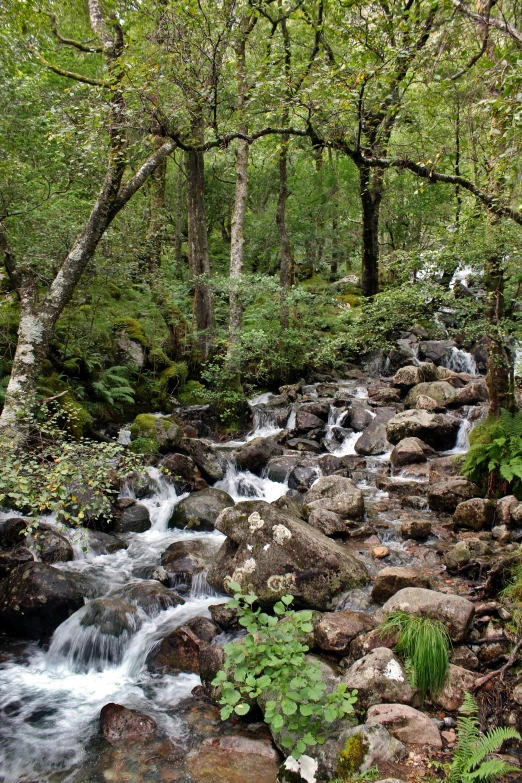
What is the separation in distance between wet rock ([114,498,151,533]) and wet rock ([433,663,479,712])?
20.7 ft

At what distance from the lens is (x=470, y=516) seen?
809 cm

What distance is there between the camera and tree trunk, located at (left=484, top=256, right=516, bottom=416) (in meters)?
8.25

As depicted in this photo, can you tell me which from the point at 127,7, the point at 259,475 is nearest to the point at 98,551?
the point at 259,475

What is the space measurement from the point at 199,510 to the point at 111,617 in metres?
3.28

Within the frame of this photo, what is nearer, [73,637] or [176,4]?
[73,637]

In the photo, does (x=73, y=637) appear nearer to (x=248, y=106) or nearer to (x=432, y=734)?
(x=432, y=734)

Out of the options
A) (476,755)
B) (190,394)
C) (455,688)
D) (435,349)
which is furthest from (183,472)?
(435,349)

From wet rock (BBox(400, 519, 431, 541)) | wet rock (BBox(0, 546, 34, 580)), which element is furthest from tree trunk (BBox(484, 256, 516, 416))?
wet rock (BBox(0, 546, 34, 580))

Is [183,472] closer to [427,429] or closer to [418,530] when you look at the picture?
[418,530]

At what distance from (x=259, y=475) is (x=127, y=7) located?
1097 cm

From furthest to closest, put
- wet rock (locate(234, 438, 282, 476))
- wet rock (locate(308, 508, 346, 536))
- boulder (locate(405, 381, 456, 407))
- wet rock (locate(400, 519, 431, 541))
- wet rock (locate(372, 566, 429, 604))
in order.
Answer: boulder (locate(405, 381, 456, 407)), wet rock (locate(234, 438, 282, 476)), wet rock (locate(308, 508, 346, 536)), wet rock (locate(400, 519, 431, 541)), wet rock (locate(372, 566, 429, 604))

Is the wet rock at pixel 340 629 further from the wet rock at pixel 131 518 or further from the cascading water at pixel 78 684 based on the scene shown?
the wet rock at pixel 131 518

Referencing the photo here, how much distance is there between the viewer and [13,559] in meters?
7.16

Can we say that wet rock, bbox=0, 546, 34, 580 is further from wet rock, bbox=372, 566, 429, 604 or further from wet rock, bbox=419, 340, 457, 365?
wet rock, bbox=419, 340, 457, 365
